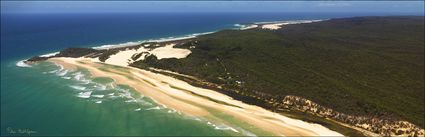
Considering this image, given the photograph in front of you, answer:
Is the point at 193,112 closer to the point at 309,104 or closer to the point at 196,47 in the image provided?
the point at 309,104

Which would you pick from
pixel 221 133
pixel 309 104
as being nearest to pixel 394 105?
pixel 309 104

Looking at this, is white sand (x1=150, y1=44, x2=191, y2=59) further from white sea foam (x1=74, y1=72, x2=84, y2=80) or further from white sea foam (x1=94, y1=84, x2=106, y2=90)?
white sea foam (x1=94, y1=84, x2=106, y2=90)

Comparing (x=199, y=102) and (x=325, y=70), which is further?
(x=325, y=70)

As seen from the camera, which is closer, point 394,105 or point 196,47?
point 394,105

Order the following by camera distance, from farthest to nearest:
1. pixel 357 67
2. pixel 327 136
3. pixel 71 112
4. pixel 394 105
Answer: pixel 357 67
pixel 394 105
pixel 71 112
pixel 327 136

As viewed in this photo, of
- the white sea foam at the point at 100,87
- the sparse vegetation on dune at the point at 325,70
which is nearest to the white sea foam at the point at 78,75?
the white sea foam at the point at 100,87

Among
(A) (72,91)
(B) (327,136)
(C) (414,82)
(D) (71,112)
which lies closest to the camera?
(B) (327,136)

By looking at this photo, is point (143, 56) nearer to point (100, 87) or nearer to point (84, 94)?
point (100, 87)

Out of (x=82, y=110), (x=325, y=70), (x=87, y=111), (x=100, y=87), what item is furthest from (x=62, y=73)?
(x=325, y=70)
